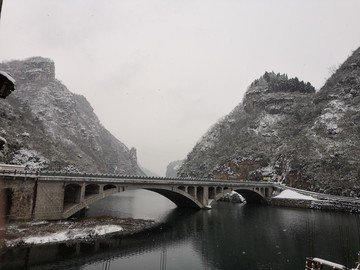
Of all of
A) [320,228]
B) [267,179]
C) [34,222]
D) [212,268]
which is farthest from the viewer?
[267,179]

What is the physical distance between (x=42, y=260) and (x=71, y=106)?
558ft

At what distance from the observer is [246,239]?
42.8 meters

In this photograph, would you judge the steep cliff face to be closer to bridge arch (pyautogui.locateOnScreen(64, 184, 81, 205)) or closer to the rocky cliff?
bridge arch (pyautogui.locateOnScreen(64, 184, 81, 205))

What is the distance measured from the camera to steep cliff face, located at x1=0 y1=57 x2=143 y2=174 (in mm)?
100438

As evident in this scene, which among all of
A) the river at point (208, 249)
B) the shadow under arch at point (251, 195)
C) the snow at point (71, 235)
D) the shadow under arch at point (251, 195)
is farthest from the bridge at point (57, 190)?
the shadow under arch at point (251, 195)

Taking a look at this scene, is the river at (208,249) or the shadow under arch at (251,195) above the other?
the shadow under arch at (251,195)

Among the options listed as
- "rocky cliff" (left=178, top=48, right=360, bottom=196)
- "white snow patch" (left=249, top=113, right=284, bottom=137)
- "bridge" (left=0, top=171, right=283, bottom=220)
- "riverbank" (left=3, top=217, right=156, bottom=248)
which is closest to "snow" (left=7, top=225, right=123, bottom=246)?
"riverbank" (left=3, top=217, right=156, bottom=248)

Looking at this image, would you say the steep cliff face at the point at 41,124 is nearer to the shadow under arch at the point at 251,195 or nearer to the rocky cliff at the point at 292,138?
the rocky cliff at the point at 292,138

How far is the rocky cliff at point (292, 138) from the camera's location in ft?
298

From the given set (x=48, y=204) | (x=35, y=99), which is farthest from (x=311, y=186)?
(x=35, y=99)

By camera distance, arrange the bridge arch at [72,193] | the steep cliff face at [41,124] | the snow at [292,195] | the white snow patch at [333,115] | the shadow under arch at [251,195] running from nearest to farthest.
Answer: the bridge arch at [72,193]
the snow at [292,195]
the shadow under arch at [251,195]
the steep cliff face at [41,124]
the white snow patch at [333,115]

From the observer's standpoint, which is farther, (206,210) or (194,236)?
(206,210)

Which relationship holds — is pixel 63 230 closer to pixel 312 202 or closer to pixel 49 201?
pixel 49 201

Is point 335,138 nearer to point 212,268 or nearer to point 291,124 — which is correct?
point 291,124
